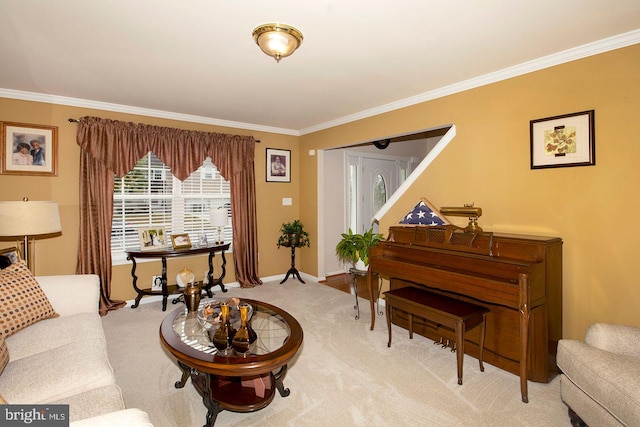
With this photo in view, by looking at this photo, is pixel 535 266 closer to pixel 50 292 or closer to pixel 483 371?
pixel 483 371

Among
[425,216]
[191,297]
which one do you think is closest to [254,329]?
[191,297]

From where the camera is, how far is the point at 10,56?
258cm

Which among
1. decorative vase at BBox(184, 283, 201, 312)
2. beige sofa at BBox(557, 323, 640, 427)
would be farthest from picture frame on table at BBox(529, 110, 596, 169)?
decorative vase at BBox(184, 283, 201, 312)

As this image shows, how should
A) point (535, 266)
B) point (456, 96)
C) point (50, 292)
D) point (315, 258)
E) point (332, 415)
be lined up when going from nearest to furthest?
point (332, 415) < point (535, 266) < point (50, 292) < point (456, 96) < point (315, 258)

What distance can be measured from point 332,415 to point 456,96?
304 centimetres

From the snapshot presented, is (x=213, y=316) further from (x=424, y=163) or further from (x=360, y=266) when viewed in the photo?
(x=424, y=163)

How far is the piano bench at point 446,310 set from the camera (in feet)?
7.68

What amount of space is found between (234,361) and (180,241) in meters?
2.82

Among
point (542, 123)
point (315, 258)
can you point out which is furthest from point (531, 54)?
point (315, 258)

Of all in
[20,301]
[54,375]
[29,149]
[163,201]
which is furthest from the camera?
[163,201]

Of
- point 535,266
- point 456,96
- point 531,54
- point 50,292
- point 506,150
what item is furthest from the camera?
point 456,96

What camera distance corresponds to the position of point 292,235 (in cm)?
511

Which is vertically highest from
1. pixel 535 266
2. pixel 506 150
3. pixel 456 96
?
pixel 456 96

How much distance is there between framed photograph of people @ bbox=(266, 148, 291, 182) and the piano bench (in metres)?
3.04
